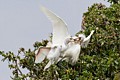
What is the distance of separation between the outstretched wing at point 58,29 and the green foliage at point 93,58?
477 millimetres

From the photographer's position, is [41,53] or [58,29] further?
[58,29]

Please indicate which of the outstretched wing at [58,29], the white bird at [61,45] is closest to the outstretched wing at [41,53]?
the white bird at [61,45]

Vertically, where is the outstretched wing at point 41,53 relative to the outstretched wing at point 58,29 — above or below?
below

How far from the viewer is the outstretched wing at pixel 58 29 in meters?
7.98

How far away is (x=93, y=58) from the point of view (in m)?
8.54

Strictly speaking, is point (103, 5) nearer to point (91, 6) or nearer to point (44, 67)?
point (91, 6)

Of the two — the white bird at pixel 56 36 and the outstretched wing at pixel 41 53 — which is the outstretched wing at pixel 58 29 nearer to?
the white bird at pixel 56 36

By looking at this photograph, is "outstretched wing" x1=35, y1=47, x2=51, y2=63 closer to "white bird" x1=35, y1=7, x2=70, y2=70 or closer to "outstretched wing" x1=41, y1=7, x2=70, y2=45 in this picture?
"white bird" x1=35, y1=7, x2=70, y2=70

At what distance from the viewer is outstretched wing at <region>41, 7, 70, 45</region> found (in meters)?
7.98

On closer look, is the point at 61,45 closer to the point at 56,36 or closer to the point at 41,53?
the point at 56,36

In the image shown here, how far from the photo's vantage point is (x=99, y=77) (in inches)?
321

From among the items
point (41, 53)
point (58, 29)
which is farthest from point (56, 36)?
point (41, 53)

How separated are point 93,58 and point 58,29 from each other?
0.78 m

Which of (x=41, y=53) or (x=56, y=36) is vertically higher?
(x=56, y=36)
